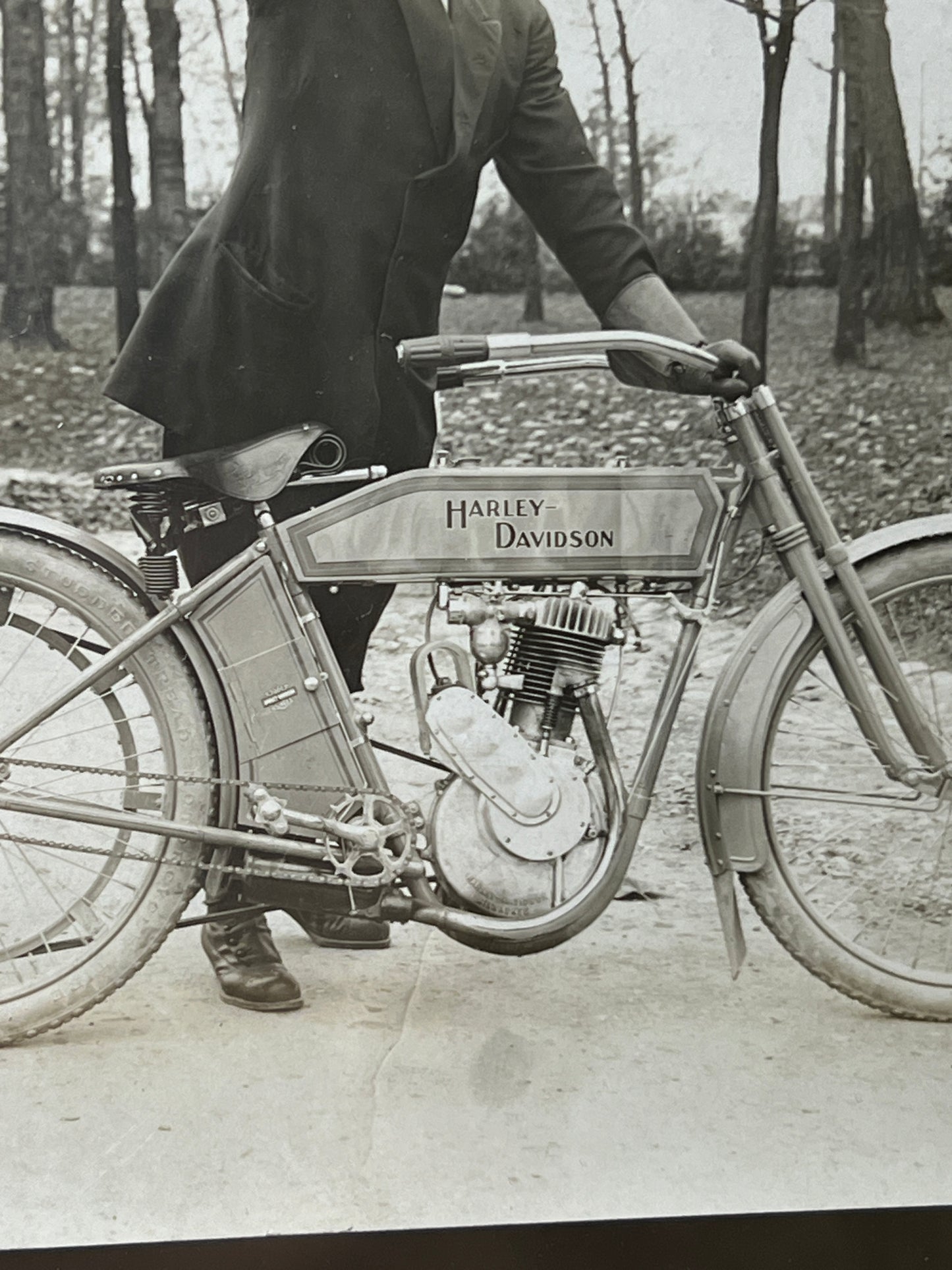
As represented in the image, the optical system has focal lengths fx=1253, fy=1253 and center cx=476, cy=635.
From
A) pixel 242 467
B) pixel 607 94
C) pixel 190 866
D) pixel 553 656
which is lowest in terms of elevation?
pixel 190 866

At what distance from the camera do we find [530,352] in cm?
221

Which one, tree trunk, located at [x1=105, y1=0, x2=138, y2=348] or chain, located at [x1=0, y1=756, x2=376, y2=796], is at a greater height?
tree trunk, located at [x1=105, y1=0, x2=138, y2=348]

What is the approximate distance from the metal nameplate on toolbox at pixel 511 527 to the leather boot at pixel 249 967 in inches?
25.8

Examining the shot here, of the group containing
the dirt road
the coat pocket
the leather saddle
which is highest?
the coat pocket

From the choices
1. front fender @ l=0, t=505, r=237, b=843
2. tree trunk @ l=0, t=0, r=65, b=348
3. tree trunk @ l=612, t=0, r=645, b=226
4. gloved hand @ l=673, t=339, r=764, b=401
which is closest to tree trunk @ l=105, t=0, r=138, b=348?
tree trunk @ l=0, t=0, r=65, b=348

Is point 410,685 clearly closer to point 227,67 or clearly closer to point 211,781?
point 211,781

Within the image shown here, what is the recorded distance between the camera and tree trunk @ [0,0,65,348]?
2.15 metres

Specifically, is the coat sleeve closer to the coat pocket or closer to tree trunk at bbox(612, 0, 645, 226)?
tree trunk at bbox(612, 0, 645, 226)

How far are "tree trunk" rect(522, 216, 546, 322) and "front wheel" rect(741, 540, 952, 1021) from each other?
0.75 meters

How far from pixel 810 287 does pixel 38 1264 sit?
2.18m

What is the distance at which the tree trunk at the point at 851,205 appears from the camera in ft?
7.42

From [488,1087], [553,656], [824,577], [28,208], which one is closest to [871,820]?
[824,577]

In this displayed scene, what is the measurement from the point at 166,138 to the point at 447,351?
0.61m

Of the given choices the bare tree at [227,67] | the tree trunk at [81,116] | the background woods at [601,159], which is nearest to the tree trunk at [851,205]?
the background woods at [601,159]
